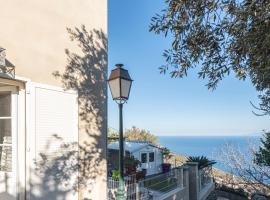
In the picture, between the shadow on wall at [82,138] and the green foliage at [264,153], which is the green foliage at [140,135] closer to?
the green foliage at [264,153]

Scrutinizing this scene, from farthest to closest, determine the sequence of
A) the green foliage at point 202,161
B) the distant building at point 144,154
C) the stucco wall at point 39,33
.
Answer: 1. the distant building at point 144,154
2. the green foliage at point 202,161
3. the stucco wall at point 39,33

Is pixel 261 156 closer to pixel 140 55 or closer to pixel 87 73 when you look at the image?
pixel 87 73

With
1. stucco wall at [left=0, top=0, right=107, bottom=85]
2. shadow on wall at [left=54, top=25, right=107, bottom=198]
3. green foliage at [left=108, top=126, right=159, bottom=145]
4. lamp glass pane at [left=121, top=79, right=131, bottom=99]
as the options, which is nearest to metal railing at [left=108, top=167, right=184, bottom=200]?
shadow on wall at [left=54, top=25, right=107, bottom=198]

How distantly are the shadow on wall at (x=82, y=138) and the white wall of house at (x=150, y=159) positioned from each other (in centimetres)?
1578

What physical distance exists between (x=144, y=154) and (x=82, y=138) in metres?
17.6

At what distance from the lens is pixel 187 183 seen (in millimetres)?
11711

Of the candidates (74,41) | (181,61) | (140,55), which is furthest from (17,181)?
(140,55)

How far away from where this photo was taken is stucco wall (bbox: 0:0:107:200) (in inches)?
178

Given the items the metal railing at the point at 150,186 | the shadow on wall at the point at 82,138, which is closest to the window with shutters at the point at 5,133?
the shadow on wall at the point at 82,138

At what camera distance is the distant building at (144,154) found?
21.2m

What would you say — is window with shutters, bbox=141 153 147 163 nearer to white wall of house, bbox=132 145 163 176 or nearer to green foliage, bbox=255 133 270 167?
white wall of house, bbox=132 145 163 176

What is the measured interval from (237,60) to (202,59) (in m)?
0.61

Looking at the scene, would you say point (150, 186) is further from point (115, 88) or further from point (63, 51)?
point (63, 51)

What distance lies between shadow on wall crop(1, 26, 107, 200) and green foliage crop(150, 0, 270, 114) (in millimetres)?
1692
